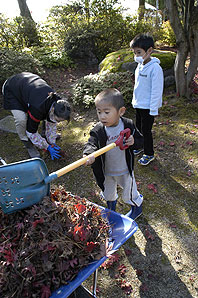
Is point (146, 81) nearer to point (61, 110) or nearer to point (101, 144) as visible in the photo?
point (61, 110)

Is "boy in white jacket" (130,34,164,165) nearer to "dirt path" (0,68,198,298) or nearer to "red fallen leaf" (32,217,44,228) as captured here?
"dirt path" (0,68,198,298)

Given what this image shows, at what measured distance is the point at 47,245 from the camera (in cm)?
149

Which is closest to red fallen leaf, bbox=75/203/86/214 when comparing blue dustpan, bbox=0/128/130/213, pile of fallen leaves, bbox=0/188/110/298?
pile of fallen leaves, bbox=0/188/110/298

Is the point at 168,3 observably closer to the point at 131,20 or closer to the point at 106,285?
the point at 131,20

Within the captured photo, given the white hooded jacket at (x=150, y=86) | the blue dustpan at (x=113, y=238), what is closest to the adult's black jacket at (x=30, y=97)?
the white hooded jacket at (x=150, y=86)

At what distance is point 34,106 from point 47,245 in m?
2.34

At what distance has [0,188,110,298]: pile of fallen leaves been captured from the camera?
1.41 m

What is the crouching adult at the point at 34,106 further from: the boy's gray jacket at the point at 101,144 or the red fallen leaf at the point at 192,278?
the red fallen leaf at the point at 192,278

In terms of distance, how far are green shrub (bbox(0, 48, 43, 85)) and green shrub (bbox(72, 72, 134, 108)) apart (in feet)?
5.23

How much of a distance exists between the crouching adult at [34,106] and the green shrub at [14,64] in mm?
2701

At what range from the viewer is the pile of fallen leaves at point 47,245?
1.41 meters

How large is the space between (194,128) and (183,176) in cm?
147

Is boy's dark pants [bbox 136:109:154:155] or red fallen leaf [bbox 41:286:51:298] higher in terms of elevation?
red fallen leaf [bbox 41:286:51:298]

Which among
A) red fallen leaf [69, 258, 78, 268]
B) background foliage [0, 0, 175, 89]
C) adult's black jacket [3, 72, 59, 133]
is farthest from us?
background foliage [0, 0, 175, 89]
